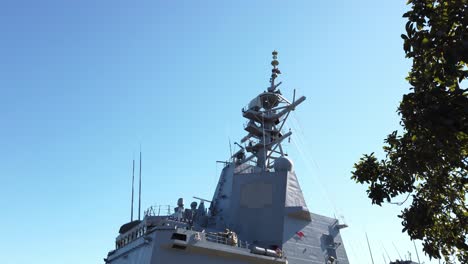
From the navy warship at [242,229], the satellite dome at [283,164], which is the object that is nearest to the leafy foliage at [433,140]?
the navy warship at [242,229]

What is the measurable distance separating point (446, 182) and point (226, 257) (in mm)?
11754

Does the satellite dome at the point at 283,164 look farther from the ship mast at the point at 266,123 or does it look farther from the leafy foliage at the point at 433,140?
the leafy foliage at the point at 433,140

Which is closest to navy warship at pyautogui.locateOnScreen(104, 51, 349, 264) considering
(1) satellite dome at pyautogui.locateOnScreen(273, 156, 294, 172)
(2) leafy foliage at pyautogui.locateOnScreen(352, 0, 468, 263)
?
(1) satellite dome at pyautogui.locateOnScreen(273, 156, 294, 172)

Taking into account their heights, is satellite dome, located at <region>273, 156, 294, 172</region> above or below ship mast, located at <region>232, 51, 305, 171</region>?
Result: below

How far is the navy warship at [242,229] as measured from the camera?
16031 mm

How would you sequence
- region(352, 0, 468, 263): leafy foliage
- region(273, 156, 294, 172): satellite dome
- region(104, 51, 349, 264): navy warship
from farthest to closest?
region(273, 156, 294, 172): satellite dome < region(104, 51, 349, 264): navy warship < region(352, 0, 468, 263): leafy foliage

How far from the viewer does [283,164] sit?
22625 millimetres

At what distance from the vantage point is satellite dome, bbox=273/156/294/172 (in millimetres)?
22578

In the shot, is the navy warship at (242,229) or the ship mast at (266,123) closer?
the navy warship at (242,229)

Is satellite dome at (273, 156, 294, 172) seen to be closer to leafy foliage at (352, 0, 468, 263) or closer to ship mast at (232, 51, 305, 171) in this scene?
ship mast at (232, 51, 305, 171)

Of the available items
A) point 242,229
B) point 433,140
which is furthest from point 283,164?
point 433,140

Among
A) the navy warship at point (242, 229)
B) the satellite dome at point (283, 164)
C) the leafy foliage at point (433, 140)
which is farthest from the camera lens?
the satellite dome at point (283, 164)

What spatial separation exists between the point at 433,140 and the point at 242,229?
1596 cm

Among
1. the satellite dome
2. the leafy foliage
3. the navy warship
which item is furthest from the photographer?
the satellite dome
